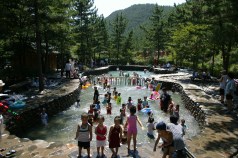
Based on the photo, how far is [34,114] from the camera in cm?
Answer: 1573

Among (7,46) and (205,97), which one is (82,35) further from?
(205,97)

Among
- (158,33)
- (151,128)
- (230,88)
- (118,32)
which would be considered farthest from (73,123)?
(118,32)

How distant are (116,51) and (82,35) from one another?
14362 mm

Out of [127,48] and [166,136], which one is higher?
[127,48]

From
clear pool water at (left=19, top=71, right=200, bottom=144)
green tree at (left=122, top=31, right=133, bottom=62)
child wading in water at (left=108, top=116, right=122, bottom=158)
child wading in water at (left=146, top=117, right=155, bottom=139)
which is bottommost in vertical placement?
clear pool water at (left=19, top=71, right=200, bottom=144)

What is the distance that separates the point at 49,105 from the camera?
17.5 m

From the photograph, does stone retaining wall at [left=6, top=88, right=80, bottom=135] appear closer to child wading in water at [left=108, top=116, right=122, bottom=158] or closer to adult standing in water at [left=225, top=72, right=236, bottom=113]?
child wading in water at [left=108, top=116, right=122, bottom=158]

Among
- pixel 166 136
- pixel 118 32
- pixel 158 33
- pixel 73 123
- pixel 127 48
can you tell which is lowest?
pixel 73 123

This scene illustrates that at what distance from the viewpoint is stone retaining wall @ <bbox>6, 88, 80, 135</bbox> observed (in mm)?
13887

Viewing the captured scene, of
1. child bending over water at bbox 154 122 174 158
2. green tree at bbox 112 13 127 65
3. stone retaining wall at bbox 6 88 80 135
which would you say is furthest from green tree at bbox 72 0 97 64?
child bending over water at bbox 154 122 174 158

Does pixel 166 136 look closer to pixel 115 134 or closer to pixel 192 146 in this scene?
pixel 115 134

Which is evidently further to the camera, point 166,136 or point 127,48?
point 127,48

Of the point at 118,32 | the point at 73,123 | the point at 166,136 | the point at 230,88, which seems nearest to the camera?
the point at 166,136

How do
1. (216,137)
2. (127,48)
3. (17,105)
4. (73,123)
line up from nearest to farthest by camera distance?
(216,137), (17,105), (73,123), (127,48)
